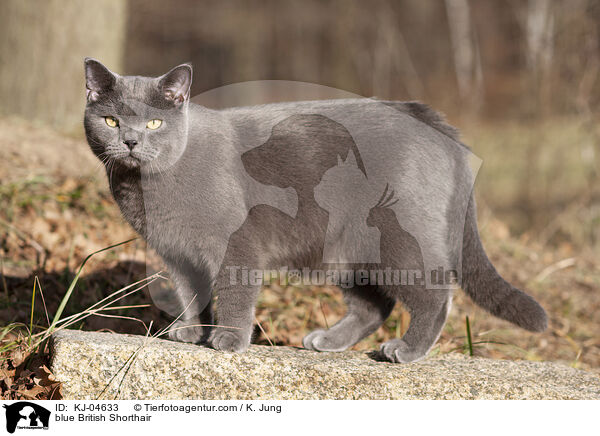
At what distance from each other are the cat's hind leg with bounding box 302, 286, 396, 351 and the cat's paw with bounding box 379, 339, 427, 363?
0.80 ft

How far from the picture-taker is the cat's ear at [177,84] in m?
1.97

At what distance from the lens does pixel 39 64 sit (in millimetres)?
4148

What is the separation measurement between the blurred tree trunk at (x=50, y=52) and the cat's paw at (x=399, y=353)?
2972 millimetres

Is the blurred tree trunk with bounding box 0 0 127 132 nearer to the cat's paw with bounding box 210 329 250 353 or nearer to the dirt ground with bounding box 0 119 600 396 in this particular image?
the dirt ground with bounding box 0 119 600 396

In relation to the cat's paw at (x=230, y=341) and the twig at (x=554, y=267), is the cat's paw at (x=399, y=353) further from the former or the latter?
the twig at (x=554, y=267)

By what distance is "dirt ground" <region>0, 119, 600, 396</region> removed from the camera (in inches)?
104

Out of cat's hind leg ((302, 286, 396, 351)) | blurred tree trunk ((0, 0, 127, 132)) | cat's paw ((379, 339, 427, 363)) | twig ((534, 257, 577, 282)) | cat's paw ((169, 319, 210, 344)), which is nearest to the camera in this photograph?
cat's paw ((379, 339, 427, 363))

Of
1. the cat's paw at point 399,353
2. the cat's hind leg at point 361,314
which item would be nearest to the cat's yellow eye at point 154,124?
the cat's hind leg at point 361,314

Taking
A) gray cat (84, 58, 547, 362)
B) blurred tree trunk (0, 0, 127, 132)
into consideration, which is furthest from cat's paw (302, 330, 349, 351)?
blurred tree trunk (0, 0, 127, 132)

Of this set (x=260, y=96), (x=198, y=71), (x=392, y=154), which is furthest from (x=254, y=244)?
(x=198, y=71)

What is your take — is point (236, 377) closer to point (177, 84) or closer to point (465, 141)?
point (177, 84)

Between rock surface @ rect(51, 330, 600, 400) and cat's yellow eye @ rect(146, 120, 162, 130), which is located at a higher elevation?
cat's yellow eye @ rect(146, 120, 162, 130)

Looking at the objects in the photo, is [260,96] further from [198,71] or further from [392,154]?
[392,154]
